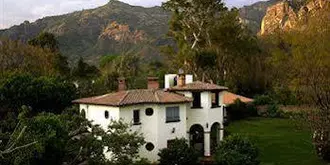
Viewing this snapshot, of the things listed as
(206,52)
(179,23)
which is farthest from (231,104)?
(179,23)

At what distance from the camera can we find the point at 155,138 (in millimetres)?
33656

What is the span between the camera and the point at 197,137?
37.6 meters

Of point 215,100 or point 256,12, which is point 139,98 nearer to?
point 215,100

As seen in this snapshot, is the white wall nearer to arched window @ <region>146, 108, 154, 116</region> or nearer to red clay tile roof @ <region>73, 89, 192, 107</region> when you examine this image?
arched window @ <region>146, 108, 154, 116</region>

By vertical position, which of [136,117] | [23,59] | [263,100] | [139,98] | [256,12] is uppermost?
[256,12]

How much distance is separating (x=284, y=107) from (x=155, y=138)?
A: 3548 centimetres

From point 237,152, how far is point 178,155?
360 centimetres

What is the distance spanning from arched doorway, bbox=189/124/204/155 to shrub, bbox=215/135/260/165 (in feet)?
16.7

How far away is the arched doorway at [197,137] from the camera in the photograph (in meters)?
36.8

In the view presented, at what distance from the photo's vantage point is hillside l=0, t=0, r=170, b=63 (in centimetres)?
13012

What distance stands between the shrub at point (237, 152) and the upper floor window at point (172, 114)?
164 inches

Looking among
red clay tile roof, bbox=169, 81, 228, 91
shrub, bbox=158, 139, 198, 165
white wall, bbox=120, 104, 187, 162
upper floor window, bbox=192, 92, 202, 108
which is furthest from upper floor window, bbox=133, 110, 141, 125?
upper floor window, bbox=192, 92, 202, 108

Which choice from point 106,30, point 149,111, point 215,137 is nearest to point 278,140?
point 215,137

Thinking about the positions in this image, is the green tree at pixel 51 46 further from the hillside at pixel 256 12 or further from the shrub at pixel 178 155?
the hillside at pixel 256 12
